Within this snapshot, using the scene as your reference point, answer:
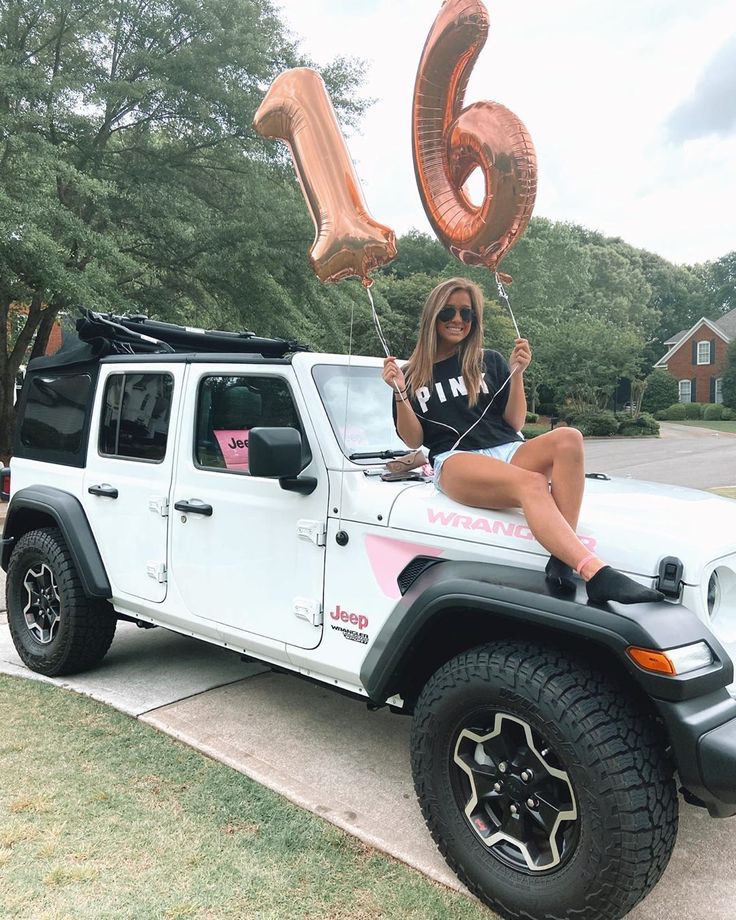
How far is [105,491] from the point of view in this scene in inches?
159

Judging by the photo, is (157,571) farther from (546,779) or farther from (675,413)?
(675,413)

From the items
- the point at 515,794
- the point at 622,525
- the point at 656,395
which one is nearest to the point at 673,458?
the point at 622,525

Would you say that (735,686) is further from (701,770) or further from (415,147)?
(415,147)

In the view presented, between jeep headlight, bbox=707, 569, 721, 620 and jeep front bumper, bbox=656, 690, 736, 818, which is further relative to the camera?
jeep headlight, bbox=707, 569, 721, 620

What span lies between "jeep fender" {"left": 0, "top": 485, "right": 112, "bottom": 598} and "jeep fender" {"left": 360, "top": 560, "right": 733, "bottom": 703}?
1.92 m

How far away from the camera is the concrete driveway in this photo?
8.69 ft

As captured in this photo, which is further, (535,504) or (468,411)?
(468,411)

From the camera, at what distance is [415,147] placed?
3330mm

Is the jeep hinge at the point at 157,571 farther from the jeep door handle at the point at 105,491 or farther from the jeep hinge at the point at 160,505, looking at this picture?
the jeep door handle at the point at 105,491

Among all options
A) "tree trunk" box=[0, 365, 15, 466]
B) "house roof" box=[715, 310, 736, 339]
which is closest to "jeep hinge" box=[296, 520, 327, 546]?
"tree trunk" box=[0, 365, 15, 466]

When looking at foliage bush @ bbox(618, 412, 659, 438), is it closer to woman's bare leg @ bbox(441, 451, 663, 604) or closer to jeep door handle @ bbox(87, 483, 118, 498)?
jeep door handle @ bbox(87, 483, 118, 498)

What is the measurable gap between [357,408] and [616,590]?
1.60 meters

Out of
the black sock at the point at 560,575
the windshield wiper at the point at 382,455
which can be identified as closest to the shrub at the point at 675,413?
the windshield wiper at the point at 382,455

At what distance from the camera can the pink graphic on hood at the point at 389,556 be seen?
2797 mm
